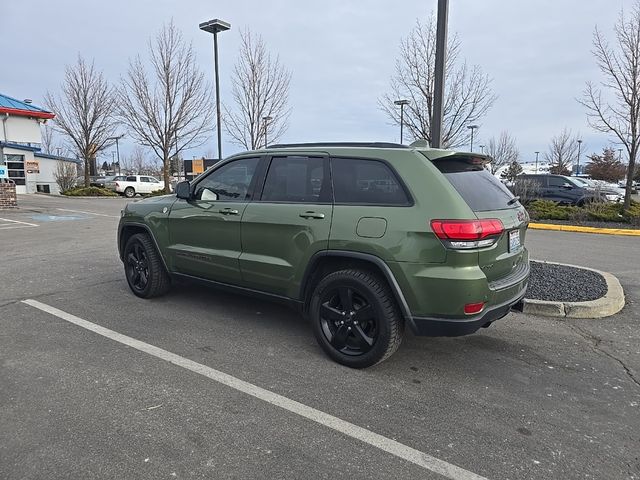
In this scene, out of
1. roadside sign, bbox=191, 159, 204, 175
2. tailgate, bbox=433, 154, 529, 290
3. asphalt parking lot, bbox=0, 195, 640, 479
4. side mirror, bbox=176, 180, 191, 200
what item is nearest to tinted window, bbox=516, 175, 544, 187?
asphalt parking lot, bbox=0, 195, 640, 479

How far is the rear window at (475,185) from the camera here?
3516mm

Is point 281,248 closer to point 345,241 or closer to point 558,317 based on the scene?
point 345,241

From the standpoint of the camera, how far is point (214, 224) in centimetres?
464

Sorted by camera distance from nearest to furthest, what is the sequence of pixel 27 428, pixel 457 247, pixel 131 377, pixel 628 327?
pixel 27 428 → pixel 457 247 → pixel 131 377 → pixel 628 327

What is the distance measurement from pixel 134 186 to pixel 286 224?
108 ft

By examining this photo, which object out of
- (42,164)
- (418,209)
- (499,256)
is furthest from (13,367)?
(42,164)

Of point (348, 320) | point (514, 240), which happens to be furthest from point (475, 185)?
point (348, 320)

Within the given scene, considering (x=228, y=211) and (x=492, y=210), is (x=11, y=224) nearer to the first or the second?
(x=228, y=211)

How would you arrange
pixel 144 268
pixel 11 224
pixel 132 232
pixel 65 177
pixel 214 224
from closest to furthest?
1. pixel 214 224
2. pixel 144 268
3. pixel 132 232
4. pixel 11 224
5. pixel 65 177

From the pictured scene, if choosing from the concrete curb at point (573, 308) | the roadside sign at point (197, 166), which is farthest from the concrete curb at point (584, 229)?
the roadside sign at point (197, 166)

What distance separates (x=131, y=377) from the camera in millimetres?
3486

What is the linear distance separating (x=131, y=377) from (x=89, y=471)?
1086mm

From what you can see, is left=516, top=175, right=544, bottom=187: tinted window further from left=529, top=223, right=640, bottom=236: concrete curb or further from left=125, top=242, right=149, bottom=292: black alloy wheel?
left=125, top=242, right=149, bottom=292: black alloy wheel

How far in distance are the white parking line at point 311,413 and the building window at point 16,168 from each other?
3495 cm
